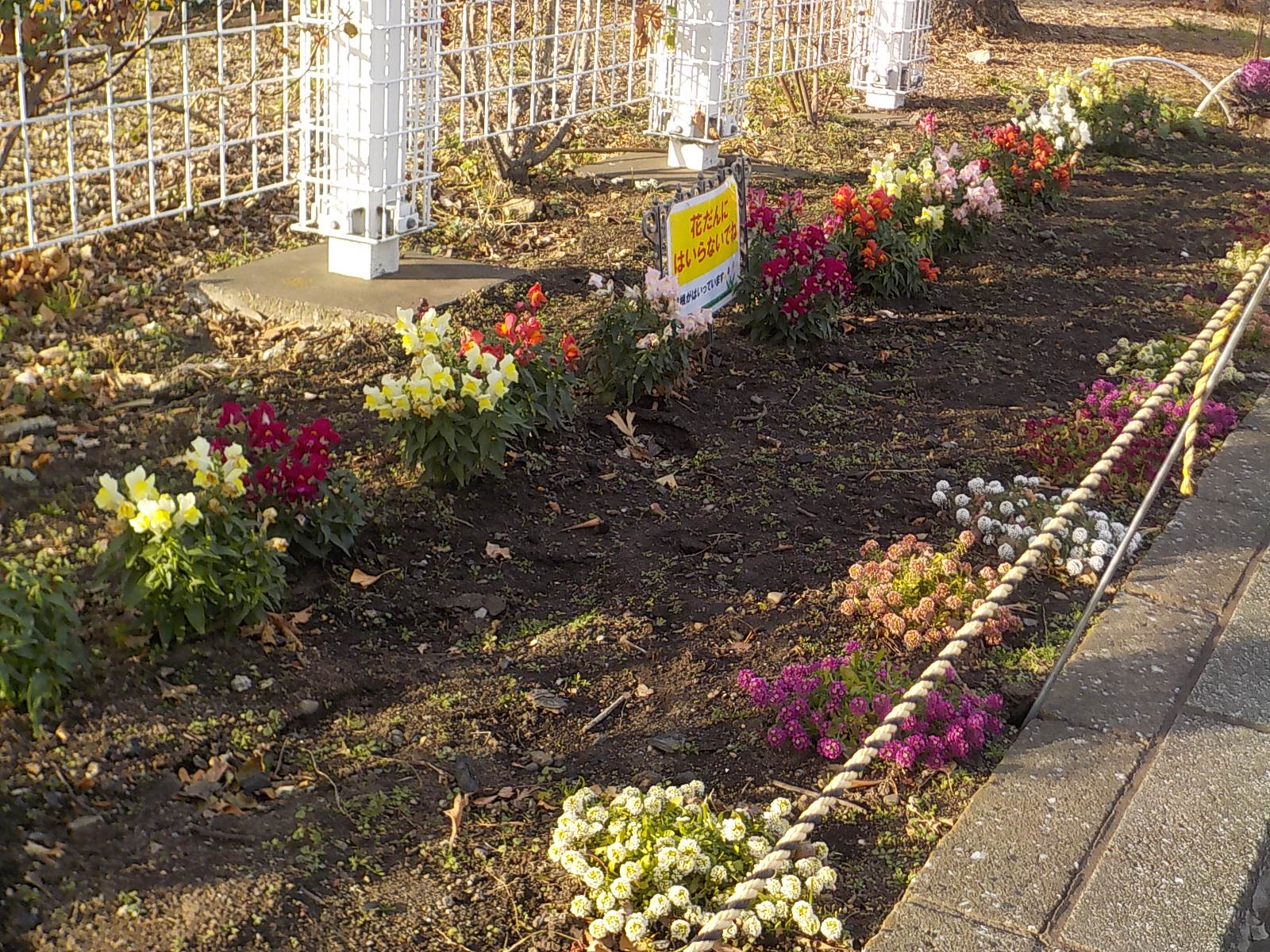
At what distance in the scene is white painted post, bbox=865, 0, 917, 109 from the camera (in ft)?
29.6

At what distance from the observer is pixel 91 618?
2.95 meters

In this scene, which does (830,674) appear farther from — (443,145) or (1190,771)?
(443,145)

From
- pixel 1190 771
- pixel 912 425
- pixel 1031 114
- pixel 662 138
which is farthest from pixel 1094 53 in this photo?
pixel 1190 771

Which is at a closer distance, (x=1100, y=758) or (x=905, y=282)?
(x=1100, y=758)

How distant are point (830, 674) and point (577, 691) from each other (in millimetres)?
559

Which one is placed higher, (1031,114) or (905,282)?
(1031,114)

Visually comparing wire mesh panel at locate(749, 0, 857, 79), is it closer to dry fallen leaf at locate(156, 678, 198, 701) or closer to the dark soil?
the dark soil

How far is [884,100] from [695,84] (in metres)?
2.67

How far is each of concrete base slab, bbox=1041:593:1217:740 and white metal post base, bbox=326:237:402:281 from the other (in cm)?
288

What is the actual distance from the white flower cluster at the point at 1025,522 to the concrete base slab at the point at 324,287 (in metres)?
1.97

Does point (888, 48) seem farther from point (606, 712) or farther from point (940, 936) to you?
point (940, 936)

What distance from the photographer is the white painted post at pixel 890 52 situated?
9.02m

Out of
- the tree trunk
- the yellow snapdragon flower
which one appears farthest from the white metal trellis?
the yellow snapdragon flower

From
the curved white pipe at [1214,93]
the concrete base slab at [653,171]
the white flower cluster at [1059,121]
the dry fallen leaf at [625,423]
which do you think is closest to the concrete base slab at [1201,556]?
the dry fallen leaf at [625,423]
